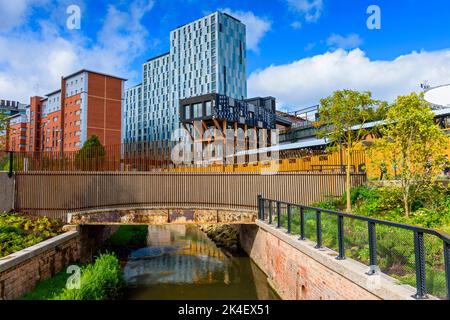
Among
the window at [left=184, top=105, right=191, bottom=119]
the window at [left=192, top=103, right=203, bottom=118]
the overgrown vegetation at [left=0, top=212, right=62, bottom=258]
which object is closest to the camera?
Answer: the overgrown vegetation at [left=0, top=212, right=62, bottom=258]

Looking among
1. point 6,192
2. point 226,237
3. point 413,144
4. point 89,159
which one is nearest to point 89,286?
point 6,192

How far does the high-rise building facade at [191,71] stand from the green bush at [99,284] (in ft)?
195

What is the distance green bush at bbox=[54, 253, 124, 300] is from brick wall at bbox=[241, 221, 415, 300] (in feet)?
16.5

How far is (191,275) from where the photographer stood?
12500 millimetres

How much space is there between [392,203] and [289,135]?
105 feet

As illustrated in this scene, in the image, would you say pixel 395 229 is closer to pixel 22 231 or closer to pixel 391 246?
pixel 391 246

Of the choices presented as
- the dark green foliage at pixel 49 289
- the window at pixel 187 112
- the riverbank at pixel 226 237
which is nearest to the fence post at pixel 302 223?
the dark green foliage at pixel 49 289

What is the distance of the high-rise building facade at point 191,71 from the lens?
74.0 m

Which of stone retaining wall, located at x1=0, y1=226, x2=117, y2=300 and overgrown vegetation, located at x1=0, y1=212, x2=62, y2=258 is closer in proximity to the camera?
stone retaining wall, located at x1=0, y1=226, x2=117, y2=300

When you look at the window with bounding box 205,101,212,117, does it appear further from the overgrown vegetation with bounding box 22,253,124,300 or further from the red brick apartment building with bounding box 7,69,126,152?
the red brick apartment building with bounding box 7,69,126,152

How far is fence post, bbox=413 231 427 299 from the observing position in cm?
413

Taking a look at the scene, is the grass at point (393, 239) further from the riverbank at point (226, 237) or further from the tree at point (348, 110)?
the riverbank at point (226, 237)

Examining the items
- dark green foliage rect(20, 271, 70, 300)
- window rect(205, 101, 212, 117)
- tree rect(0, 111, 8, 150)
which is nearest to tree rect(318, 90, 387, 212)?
dark green foliage rect(20, 271, 70, 300)

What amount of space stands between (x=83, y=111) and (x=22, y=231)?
49.7 metres
